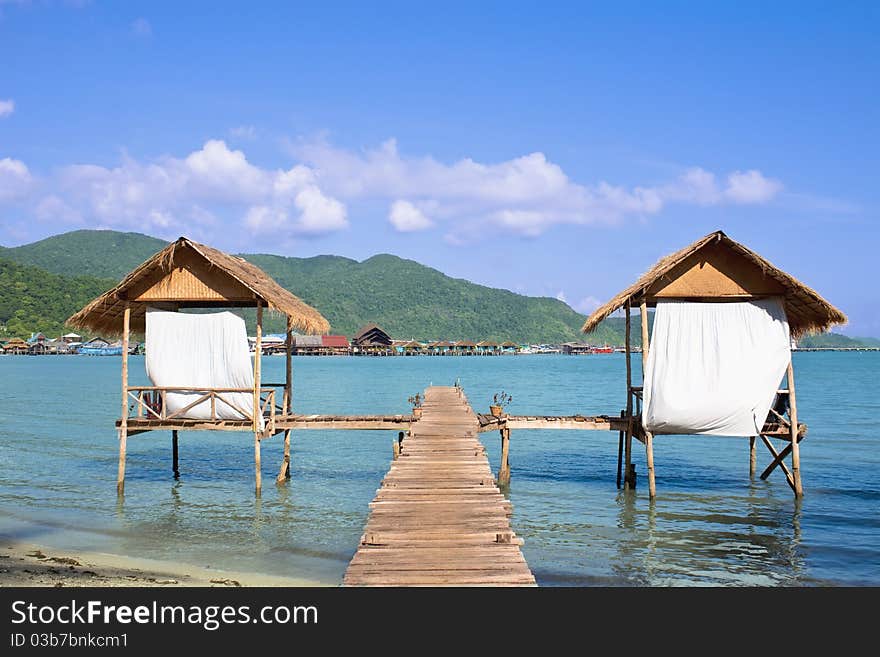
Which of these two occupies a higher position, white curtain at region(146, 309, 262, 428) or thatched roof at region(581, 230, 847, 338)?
thatched roof at region(581, 230, 847, 338)

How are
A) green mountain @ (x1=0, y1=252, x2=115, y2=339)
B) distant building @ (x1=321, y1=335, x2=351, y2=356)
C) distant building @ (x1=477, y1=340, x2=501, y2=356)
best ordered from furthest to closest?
distant building @ (x1=477, y1=340, x2=501, y2=356) < distant building @ (x1=321, y1=335, x2=351, y2=356) < green mountain @ (x1=0, y1=252, x2=115, y2=339)

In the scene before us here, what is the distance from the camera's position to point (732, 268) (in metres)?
16.0

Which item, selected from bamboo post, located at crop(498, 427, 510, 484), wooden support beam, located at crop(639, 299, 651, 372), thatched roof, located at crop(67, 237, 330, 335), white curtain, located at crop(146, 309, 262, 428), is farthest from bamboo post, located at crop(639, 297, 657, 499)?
white curtain, located at crop(146, 309, 262, 428)

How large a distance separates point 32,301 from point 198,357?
15902cm

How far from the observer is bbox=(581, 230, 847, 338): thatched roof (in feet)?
50.7

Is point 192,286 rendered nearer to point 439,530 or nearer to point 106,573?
point 106,573

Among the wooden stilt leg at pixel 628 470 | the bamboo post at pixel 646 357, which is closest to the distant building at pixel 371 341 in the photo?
the wooden stilt leg at pixel 628 470

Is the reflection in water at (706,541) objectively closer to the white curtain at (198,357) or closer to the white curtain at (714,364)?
the white curtain at (714,364)

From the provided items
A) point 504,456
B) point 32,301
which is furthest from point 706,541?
point 32,301

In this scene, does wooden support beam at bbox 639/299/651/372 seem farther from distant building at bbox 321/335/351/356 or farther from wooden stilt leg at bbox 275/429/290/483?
distant building at bbox 321/335/351/356

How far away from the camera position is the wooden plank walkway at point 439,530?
6969 millimetres

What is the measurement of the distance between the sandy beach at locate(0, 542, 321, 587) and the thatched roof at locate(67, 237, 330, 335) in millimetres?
6260

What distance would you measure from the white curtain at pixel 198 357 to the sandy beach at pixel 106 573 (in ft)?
16.8

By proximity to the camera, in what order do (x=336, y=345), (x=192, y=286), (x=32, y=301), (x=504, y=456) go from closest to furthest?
(x=192, y=286)
(x=504, y=456)
(x=32, y=301)
(x=336, y=345)
